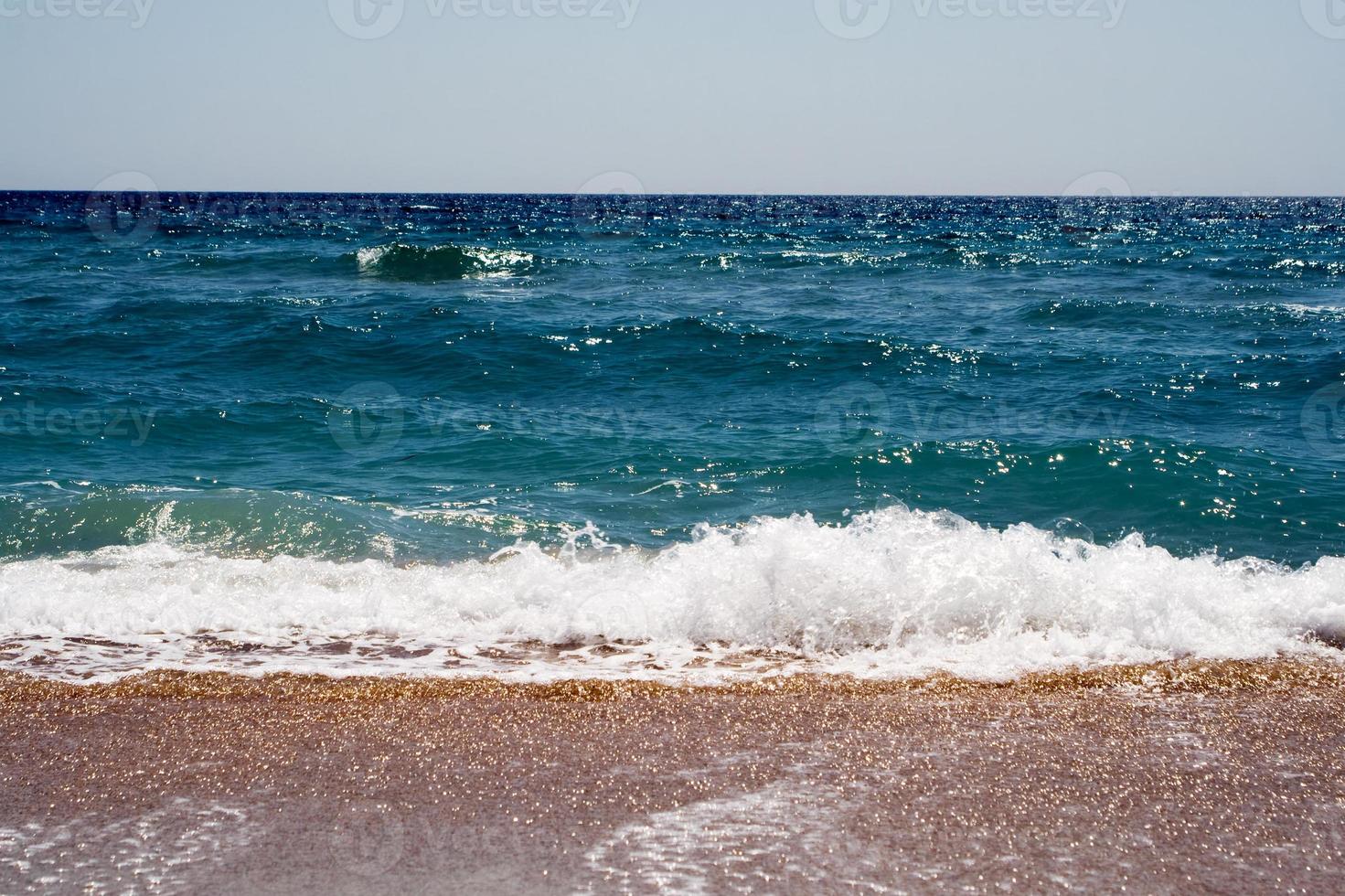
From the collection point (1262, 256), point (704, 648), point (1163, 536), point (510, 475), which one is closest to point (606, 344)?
point (510, 475)

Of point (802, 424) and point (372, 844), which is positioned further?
point (802, 424)

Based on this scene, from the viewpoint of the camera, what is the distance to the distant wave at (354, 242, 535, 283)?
2406 cm

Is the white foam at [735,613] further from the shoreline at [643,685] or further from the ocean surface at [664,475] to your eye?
the shoreline at [643,685]

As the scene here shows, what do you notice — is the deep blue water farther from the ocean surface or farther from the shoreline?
the shoreline

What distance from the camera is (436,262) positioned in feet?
83.1

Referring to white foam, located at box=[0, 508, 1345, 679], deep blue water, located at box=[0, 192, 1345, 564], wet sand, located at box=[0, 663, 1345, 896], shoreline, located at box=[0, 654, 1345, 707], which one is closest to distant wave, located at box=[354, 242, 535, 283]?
deep blue water, located at box=[0, 192, 1345, 564]

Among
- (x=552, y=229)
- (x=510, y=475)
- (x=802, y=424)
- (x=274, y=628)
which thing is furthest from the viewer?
(x=552, y=229)

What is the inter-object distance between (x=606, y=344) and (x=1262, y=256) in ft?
77.2

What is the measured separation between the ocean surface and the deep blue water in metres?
0.06

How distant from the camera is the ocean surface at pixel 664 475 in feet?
17.3

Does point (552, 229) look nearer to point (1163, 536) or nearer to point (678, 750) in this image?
point (1163, 536)

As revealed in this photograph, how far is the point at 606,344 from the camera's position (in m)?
15.0

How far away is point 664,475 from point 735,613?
12.6 feet

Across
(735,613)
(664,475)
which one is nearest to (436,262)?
(664,475)
